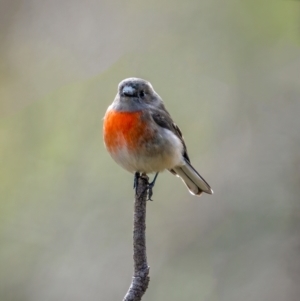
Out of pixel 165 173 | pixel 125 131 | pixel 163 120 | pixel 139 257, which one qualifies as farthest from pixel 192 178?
pixel 139 257

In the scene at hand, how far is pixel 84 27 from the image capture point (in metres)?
8.16

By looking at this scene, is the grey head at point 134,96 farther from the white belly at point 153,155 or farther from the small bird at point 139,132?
the white belly at point 153,155

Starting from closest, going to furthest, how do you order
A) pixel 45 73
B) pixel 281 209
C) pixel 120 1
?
pixel 281 209 < pixel 45 73 < pixel 120 1

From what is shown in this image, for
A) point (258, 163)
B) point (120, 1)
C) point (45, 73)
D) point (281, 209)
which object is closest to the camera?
point (281, 209)

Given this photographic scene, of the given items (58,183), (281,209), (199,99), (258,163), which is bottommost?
(58,183)

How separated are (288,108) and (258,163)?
32.6 inches

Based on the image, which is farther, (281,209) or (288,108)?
(288,108)

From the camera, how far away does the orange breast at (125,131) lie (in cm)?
427

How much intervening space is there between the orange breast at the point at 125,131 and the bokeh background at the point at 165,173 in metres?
2.56

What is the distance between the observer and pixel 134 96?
4480 mm

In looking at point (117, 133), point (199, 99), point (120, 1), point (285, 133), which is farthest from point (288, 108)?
point (117, 133)

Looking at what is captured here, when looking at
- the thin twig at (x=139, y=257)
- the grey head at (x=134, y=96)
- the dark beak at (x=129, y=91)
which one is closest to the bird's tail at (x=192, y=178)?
the grey head at (x=134, y=96)

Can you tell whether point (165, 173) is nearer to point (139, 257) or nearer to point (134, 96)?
point (134, 96)

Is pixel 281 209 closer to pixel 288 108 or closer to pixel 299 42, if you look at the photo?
pixel 288 108
